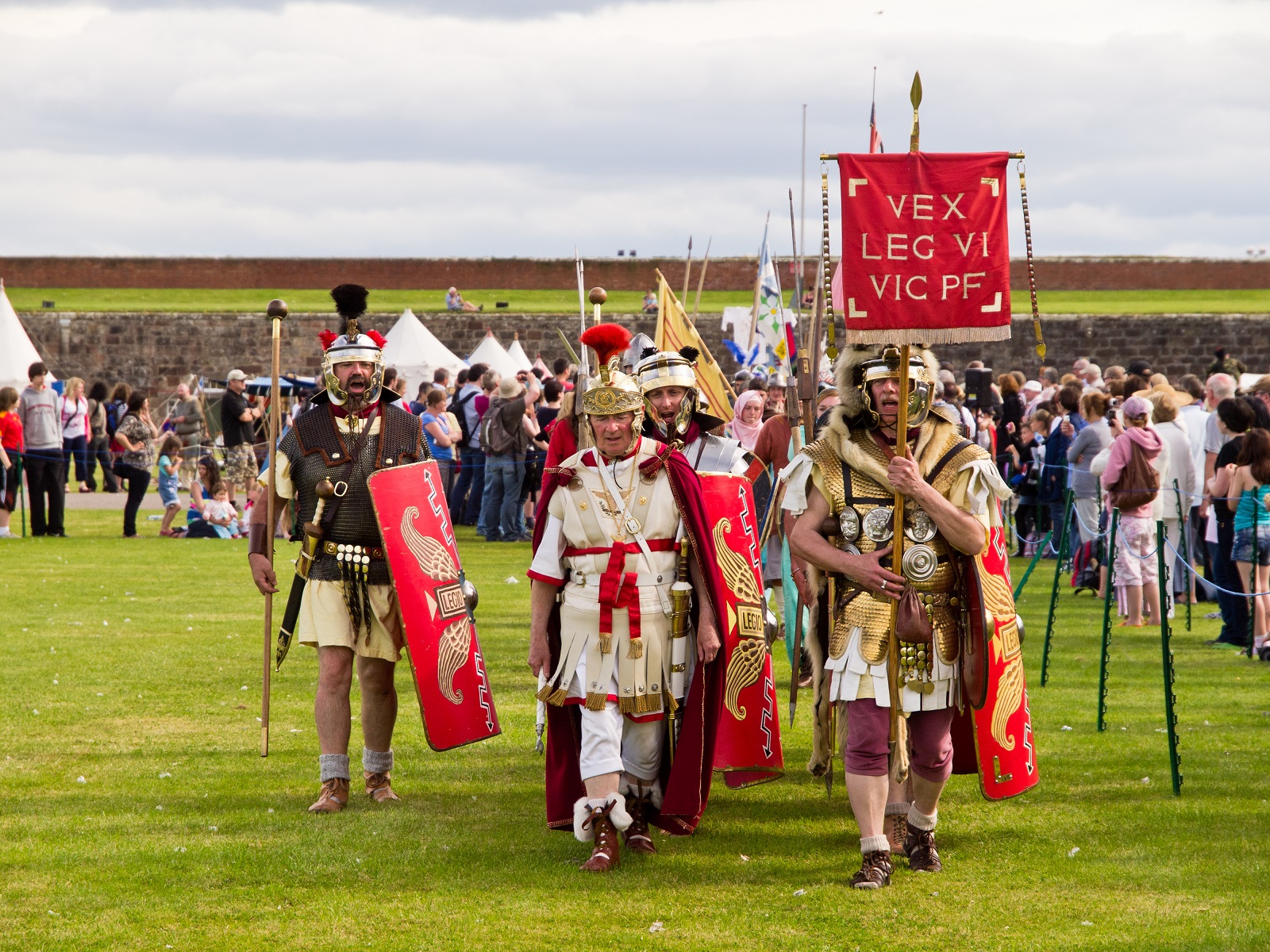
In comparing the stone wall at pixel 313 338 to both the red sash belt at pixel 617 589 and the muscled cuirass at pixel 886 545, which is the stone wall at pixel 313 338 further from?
the muscled cuirass at pixel 886 545

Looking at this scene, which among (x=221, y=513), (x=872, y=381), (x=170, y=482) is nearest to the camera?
(x=872, y=381)

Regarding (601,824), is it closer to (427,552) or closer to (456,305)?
(427,552)

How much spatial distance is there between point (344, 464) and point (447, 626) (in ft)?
2.49

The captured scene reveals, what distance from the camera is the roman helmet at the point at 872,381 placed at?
5266mm

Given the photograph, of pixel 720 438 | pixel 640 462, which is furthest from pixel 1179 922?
pixel 720 438

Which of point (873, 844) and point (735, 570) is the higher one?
point (735, 570)

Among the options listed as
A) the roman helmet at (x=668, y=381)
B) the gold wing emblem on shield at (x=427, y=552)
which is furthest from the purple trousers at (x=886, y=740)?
the gold wing emblem on shield at (x=427, y=552)

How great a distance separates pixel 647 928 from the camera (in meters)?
4.73

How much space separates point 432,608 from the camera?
6.12m

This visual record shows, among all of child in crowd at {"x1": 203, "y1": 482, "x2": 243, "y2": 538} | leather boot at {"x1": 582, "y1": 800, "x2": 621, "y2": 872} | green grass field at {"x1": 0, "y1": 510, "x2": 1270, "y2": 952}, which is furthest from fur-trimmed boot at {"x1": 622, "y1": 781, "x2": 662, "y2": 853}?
child in crowd at {"x1": 203, "y1": 482, "x2": 243, "y2": 538}

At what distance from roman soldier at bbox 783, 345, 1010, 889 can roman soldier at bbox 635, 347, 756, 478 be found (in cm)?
102

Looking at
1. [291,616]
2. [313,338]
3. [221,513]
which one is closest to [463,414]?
[221,513]

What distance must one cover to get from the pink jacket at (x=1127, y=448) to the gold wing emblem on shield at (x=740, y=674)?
5474 millimetres

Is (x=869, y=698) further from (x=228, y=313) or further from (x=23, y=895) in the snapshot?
(x=228, y=313)
